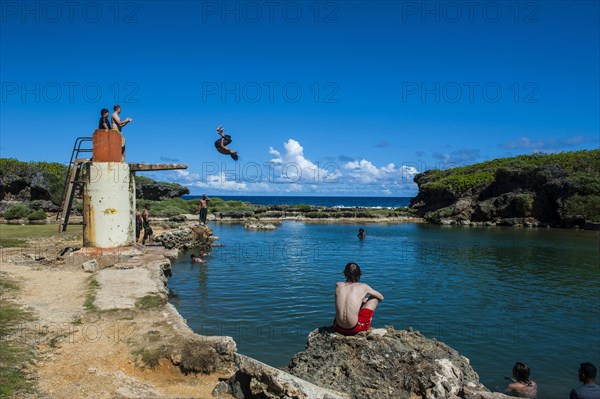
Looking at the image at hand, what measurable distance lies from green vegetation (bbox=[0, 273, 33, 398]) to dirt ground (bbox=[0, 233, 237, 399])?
0.16 metres

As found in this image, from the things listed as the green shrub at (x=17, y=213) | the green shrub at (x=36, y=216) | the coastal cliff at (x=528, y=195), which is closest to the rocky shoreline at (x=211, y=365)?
the green shrub at (x=36, y=216)

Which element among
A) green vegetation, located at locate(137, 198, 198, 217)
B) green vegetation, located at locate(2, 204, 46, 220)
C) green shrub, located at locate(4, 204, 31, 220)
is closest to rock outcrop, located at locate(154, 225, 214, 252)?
green vegetation, located at locate(2, 204, 46, 220)

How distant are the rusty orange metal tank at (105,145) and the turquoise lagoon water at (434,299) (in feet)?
18.9

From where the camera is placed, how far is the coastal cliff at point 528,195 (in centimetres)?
5512

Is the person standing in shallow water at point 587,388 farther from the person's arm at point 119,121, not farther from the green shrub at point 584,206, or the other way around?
the green shrub at point 584,206

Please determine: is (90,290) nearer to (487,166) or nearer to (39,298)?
(39,298)

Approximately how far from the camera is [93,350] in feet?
27.2

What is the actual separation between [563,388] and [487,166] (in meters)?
80.8

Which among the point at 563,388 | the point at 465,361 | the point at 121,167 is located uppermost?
the point at 121,167

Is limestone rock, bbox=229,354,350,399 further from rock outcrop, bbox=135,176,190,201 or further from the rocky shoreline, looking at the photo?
rock outcrop, bbox=135,176,190,201

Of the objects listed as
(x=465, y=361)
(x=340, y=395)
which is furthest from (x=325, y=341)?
(x=465, y=361)

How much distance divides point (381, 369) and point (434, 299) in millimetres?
11193

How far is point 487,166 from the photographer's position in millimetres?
84438

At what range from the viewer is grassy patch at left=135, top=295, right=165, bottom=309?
35.5 feet
